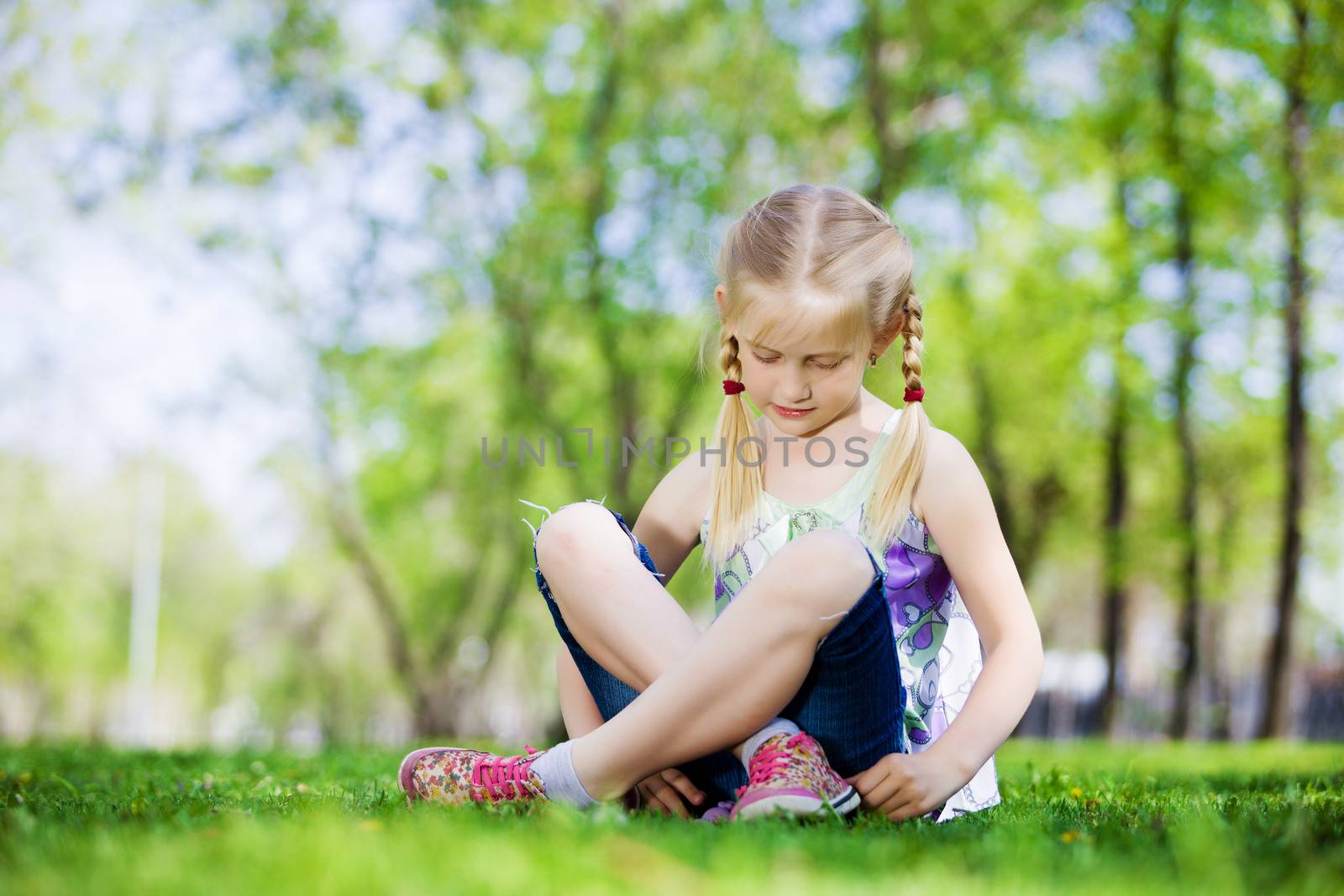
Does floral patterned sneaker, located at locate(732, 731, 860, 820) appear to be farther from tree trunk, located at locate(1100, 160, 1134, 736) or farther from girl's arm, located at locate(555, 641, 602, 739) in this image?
tree trunk, located at locate(1100, 160, 1134, 736)

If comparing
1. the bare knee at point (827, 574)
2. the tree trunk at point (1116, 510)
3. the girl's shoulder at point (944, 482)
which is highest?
the girl's shoulder at point (944, 482)

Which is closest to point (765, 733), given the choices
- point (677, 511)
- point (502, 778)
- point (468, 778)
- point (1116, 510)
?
point (502, 778)

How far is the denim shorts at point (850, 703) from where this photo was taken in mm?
2652

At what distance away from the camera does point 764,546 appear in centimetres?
333

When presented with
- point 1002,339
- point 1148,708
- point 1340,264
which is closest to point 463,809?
point 1340,264

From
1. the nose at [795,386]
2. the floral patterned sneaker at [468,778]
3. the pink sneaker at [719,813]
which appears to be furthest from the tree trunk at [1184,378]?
the floral patterned sneaker at [468,778]

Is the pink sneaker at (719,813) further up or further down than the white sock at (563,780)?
further down

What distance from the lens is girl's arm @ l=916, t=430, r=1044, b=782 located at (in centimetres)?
286

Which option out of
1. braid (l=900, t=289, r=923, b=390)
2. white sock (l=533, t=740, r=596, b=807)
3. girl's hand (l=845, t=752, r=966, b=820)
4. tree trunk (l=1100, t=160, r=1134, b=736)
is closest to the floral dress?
braid (l=900, t=289, r=923, b=390)

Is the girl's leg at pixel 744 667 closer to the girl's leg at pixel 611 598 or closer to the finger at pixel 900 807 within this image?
the girl's leg at pixel 611 598

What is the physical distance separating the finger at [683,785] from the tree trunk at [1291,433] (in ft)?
36.9

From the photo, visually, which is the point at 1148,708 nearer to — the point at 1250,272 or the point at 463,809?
the point at 1250,272

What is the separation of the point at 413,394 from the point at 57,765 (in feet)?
46.9

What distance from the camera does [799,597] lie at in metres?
2.60
